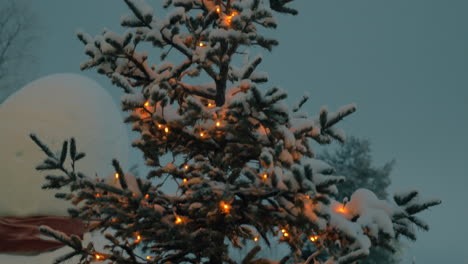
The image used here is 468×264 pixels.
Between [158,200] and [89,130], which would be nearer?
[158,200]

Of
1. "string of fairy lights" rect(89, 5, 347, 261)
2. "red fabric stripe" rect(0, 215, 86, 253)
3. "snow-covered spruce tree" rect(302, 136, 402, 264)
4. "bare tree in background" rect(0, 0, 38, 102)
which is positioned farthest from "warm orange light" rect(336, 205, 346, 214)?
"bare tree in background" rect(0, 0, 38, 102)

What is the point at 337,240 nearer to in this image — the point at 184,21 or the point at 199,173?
the point at 199,173

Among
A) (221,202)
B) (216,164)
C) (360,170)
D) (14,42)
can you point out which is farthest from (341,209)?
(14,42)

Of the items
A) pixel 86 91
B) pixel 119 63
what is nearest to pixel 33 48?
pixel 86 91

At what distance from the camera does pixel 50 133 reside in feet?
15.0

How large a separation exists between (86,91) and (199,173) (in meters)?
2.44

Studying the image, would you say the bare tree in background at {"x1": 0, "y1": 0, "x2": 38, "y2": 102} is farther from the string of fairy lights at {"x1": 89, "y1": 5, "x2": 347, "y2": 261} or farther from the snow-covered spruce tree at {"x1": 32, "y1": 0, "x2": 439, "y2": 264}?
the string of fairy lights at {"x1": 89, "y1": 5, "x2": 347, "y2": 261}

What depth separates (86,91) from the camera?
510 centimetres

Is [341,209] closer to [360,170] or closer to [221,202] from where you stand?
[221,202]

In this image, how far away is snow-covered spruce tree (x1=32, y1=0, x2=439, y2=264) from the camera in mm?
2553

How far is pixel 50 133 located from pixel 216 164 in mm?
2469

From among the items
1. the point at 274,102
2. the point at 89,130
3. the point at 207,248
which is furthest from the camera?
the point at 89,130

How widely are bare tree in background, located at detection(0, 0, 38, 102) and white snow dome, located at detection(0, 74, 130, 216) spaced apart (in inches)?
532

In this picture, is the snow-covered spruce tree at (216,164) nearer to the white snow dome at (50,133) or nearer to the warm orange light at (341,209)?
the warm orange light at (341,209)
